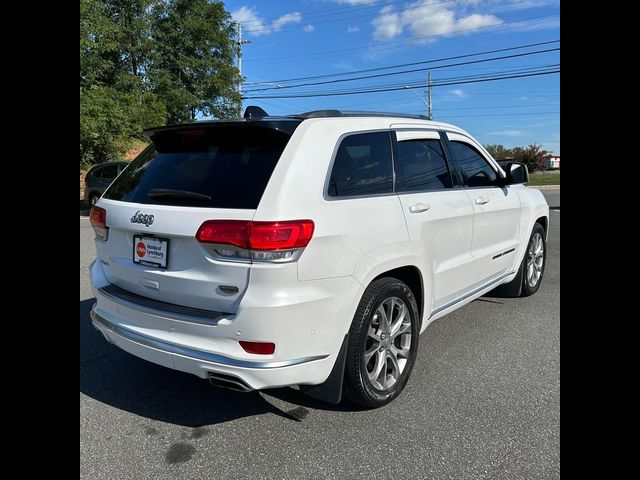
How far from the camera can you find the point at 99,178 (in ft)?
50.5

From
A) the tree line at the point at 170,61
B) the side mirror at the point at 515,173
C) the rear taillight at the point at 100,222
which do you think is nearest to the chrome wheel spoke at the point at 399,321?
the rear taillight at the point at 100,222

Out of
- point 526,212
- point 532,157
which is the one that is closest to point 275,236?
point 526,212

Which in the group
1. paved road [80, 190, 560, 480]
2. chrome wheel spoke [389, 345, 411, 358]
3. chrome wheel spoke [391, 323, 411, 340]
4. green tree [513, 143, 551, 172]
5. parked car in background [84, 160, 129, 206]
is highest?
green tree [513, 143, 551, 172]

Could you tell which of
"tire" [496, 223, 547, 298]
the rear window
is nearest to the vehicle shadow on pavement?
the rear window

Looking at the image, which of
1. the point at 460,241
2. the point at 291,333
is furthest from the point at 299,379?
the point at 460,241

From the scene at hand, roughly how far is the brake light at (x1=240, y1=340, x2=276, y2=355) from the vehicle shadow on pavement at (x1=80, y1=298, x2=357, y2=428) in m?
0.73

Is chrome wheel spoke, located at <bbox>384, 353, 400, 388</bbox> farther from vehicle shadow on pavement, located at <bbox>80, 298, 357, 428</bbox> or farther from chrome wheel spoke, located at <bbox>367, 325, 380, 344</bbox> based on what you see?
vehicle shadow on pavement, located at <bbox>80, 298, 357, 428</bbox>

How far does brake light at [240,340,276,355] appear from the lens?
2.44 meters

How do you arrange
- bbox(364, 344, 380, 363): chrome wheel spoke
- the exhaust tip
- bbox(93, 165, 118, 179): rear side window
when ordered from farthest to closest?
bbox(93, 165, 118, 179): rear side window → bbox(364, 344, 380, 363): chrome wheel spoke → the exhaust tip

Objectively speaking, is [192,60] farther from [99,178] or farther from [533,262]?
[533,262]

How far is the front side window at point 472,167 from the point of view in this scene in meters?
4.06

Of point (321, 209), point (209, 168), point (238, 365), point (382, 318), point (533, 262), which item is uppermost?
point (209, 168)

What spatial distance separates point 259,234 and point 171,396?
1.54m
